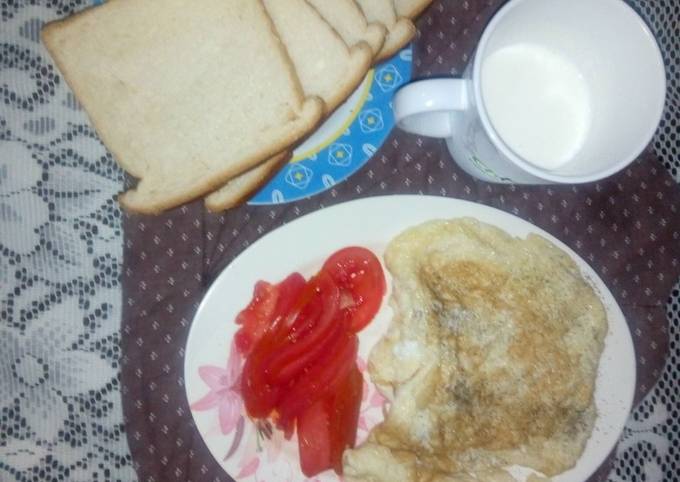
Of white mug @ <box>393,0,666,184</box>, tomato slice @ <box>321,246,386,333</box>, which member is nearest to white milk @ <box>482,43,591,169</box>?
white mug @ <box>393,0,666,184</box>

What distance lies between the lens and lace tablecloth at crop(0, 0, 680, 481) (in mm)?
1099

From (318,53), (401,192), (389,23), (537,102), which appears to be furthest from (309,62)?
(537,102)

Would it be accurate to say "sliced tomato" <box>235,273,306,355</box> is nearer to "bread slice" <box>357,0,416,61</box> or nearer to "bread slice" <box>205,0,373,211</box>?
"bread slice" <box>205,0,373,211</box>

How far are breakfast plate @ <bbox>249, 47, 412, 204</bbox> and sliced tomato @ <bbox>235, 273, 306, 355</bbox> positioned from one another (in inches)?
5.5

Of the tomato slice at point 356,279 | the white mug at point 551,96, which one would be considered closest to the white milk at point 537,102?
the white mug at point 551,96

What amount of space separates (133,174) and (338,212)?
0.32 meters

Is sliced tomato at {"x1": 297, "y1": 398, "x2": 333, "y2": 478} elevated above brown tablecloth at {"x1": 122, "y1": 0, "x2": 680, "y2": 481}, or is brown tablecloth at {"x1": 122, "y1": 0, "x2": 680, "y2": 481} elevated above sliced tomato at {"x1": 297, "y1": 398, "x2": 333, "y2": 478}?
brown tablecloth at {"x1": 122, "y1": 0, "x2": 680, "y2": 481}

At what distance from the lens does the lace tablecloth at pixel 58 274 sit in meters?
1.10

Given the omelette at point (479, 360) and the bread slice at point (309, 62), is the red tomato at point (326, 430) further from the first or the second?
the bread slice at point (309, 62)

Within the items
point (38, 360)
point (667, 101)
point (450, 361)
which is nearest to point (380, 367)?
point (450, 361)

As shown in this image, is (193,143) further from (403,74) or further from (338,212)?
(403,74)

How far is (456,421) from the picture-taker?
1039 millimetres

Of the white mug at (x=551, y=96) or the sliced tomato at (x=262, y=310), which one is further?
the sliced tomato at (x=262, y=310)

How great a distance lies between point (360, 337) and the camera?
1108 millimetres
